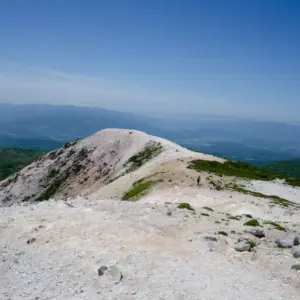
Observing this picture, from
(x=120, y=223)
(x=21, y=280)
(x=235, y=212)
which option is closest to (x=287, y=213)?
(x=235, y=212)

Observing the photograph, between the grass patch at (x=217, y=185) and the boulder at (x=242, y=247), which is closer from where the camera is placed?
the boulder at (x=242, y=247)

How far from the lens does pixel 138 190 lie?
5297cm

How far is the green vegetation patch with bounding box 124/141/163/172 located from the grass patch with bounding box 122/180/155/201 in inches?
881

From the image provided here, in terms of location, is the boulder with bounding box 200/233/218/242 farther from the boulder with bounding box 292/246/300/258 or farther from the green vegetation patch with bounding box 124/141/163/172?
the green vegetation patch with bounding box 124/141/163/172

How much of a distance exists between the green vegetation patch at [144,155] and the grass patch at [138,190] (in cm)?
2237

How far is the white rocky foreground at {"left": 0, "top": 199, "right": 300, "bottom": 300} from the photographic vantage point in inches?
728

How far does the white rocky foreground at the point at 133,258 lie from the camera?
18500 mm

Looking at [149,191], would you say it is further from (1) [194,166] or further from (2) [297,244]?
(2) [297,244]

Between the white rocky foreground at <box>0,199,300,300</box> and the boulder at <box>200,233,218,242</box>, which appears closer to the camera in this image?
the white rocky foreground at <box>0,199,300,300</box>

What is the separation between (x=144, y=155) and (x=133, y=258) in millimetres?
63053

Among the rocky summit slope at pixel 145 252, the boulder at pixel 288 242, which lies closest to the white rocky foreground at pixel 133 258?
the rocky summit slope at pixel 145 252

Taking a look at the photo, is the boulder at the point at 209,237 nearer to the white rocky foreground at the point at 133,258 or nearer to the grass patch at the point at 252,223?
the white rocky foreground at the point at 133,258

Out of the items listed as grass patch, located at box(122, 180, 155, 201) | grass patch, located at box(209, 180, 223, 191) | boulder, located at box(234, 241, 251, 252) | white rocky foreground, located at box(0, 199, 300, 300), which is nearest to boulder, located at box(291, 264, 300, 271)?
white rocky foreground, located at box(0, 199, 300, 300)

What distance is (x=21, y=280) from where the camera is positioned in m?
19.0
